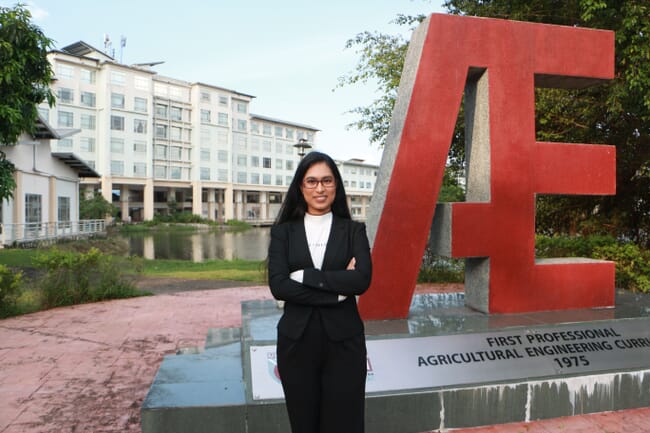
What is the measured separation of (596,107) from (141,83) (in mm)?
45411

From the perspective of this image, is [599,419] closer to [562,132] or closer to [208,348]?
[208,348]

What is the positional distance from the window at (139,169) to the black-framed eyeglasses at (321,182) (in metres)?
48.2

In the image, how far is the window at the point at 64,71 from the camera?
4106cm

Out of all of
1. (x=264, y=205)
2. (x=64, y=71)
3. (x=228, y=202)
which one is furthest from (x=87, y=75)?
(x=264, y=205)

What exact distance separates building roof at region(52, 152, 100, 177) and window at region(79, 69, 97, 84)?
660 inches

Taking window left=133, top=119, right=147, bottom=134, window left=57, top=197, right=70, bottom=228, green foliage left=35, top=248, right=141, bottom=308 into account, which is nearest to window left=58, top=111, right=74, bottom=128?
window left=133, top=119, right=147, bottom=134

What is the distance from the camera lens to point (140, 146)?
46844mm

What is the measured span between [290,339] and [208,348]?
112 inches

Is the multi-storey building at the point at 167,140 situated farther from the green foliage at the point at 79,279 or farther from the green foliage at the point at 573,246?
the green foliage at the point at 573,246

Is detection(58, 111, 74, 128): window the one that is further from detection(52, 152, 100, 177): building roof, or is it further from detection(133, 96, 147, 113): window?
detection(52, 152, 100, 177): building roof

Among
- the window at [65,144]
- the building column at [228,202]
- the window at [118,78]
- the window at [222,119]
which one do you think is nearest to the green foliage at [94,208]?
the window at [65,144]

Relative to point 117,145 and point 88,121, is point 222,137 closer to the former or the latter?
point 117,145

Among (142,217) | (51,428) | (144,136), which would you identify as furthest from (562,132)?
(142,217)

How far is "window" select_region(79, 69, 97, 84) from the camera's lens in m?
42.8
